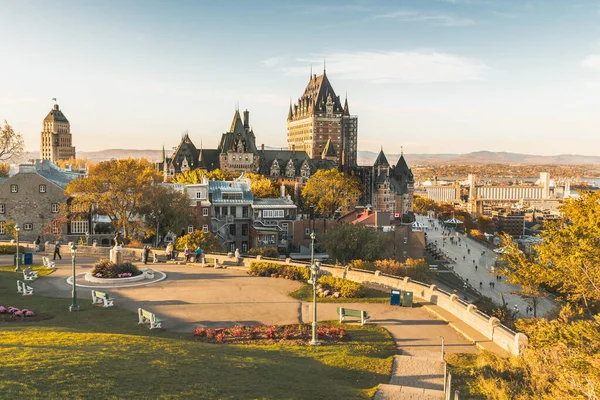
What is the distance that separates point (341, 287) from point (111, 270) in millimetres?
14453

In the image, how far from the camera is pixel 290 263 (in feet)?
116

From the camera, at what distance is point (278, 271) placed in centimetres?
3416

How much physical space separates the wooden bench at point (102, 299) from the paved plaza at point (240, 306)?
2.05 feet

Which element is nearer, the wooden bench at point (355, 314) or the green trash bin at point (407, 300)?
the wooden bench at point (355, 314)

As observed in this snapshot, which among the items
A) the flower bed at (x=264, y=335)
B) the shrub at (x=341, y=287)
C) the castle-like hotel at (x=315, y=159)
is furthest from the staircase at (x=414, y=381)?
the castle-like hotel at (x=315, y=159)

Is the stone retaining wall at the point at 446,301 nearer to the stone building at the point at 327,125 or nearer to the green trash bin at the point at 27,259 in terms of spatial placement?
the green trash bin at the point at 27,259

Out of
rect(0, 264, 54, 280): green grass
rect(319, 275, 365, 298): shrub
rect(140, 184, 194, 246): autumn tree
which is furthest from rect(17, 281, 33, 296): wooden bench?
rect(140, 184, 194, 246): autumn tree

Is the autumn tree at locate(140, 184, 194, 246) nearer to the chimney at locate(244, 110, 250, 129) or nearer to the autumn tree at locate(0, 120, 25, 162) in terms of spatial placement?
the autumn tree at locate(0, 120, 25, 162)

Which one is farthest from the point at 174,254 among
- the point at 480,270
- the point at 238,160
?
the point at 238,160

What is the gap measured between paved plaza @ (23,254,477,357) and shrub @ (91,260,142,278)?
45.3 inches

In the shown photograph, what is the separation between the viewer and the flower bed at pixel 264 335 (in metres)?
20.4

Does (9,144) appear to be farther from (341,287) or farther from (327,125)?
(327,125)

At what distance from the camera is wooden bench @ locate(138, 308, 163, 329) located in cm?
2172

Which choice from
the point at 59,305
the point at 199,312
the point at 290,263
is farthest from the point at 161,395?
the point at 290,263
